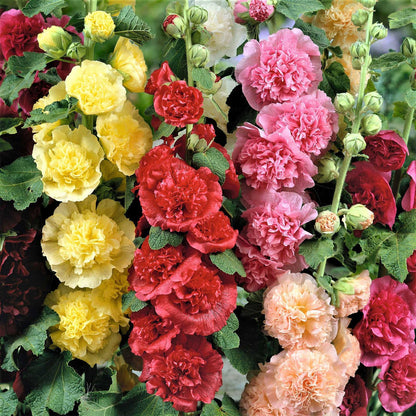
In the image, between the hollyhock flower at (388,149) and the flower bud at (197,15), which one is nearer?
the flower bud at (197,15)

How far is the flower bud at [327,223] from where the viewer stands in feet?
2.33

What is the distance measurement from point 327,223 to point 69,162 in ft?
1.06

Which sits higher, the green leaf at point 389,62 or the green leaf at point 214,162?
the green leaf at point 389,62

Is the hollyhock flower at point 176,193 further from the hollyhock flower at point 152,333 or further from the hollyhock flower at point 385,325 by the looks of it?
the hollyhock flower at point 385,325

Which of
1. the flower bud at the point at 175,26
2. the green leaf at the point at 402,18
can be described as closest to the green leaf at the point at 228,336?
the flower bud at the point at 175,26

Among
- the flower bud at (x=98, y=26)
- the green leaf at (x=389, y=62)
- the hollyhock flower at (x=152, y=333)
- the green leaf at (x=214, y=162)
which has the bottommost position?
the hollyhock flower at (x=152, y=333)

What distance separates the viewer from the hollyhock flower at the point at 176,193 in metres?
0.64

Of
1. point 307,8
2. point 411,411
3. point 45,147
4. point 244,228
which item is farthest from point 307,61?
point 411,411

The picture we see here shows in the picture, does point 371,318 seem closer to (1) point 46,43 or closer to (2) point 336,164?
(2) point 336,164

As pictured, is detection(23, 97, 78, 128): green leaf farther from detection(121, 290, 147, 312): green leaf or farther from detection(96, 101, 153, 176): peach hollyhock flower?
detection(121, 290, 147, 312): green leaf

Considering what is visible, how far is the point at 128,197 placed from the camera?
753 mm

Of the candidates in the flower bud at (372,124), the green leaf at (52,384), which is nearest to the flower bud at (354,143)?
the flower bud at (372,124)

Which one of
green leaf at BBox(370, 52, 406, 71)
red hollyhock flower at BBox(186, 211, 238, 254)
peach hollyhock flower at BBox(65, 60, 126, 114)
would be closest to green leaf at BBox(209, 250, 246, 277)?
red hollyhock flower at BBox(186, 211, 238, 254)

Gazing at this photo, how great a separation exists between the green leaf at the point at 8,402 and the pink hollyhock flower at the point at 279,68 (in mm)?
500
